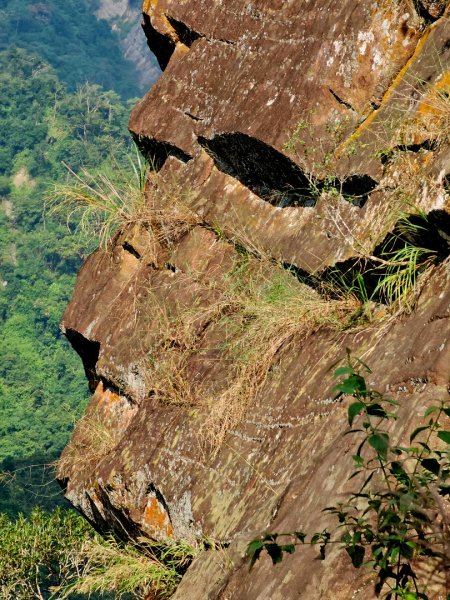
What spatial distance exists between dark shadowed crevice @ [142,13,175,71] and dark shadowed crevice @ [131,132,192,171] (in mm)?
773

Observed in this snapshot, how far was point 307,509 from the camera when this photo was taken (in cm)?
414

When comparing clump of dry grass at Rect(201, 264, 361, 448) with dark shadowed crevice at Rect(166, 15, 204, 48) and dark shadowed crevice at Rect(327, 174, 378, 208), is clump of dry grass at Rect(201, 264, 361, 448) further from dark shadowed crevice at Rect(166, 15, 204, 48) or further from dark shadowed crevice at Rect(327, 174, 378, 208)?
dark shadowed crevice at Rect(166, 15, 204, 48)

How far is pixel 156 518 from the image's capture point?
6223 mm

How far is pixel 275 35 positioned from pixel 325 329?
7.23 ft

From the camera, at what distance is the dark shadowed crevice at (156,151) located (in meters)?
7.63

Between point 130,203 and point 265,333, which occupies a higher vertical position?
point 265,333

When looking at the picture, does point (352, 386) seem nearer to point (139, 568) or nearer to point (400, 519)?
point (400, 519)

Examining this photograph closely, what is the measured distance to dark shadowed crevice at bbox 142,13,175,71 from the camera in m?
8.28

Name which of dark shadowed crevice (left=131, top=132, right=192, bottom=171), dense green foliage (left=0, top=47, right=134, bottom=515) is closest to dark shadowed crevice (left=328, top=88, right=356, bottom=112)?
dark shadowed crevice (left=131, top=132, right=192, bottom=171)

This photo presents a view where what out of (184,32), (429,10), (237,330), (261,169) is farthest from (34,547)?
(429,10)

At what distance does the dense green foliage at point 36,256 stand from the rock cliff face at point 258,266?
130ft

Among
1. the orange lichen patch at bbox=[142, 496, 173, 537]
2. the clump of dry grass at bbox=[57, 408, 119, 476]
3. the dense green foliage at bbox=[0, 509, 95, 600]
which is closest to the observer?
the orange lichen patch at bbox=[142, 496, 173, 537]

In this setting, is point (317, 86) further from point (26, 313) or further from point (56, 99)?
point (56, 99)

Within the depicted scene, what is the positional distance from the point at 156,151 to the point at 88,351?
1.49 meters
